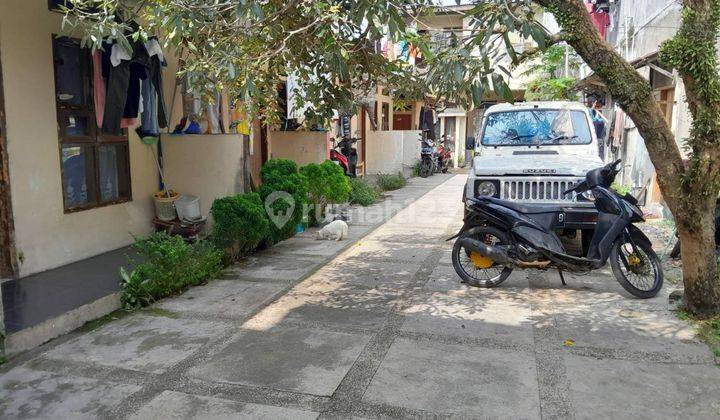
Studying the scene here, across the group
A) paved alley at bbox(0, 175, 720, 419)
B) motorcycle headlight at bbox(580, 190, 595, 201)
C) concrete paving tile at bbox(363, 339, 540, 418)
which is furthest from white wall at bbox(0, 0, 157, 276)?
motorcycle headlight at bbox(580, 190, 595, 201)

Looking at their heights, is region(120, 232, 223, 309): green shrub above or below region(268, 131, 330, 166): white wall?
below

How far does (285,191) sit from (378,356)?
159 inches

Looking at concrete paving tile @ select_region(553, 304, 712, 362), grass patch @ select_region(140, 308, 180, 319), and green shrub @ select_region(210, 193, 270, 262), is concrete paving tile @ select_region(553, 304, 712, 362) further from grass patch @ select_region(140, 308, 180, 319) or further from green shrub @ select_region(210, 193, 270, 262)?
green shrub @ select_region(210, 193, 270, 262)

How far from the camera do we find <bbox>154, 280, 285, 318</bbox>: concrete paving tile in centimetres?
513

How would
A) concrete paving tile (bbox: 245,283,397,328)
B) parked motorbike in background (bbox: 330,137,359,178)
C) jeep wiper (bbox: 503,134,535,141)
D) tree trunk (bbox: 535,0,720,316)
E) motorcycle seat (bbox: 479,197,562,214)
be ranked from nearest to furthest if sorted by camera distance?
tree trunk (bbox: 535,0,720,316) → concrete paving tile (bbox: 245,283,397,328) → motorcycle seat (bbox: 479,197,562,214) → jeep wiper (bbox: 503,134,535,141) → parked motorbike in background (bbox: 330,137,359,178)

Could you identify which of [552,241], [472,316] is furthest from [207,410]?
[552,241]

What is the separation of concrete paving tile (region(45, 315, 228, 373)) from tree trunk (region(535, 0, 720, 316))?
3748 mm

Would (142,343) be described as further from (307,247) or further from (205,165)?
(307,247)

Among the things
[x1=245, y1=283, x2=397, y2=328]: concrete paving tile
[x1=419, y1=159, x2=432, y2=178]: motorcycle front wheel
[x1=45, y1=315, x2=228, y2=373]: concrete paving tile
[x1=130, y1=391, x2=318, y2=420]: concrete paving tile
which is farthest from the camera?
[x1=419, y1=159, x2=432, y2=178]: motorcycle front wheel

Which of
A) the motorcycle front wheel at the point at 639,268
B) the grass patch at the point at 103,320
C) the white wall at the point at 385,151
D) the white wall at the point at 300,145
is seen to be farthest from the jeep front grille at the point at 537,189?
the white wall at the point at 385,151

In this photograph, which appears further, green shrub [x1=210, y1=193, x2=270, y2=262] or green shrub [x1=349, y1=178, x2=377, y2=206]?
green shrub [x1=349, y1=178, x2=377, y2=206]

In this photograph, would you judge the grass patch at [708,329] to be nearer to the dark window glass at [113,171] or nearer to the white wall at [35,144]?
the white wall at [35,144]

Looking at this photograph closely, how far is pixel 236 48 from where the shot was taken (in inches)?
211

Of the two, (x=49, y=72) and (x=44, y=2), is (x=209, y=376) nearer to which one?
(x=49, y=72)
